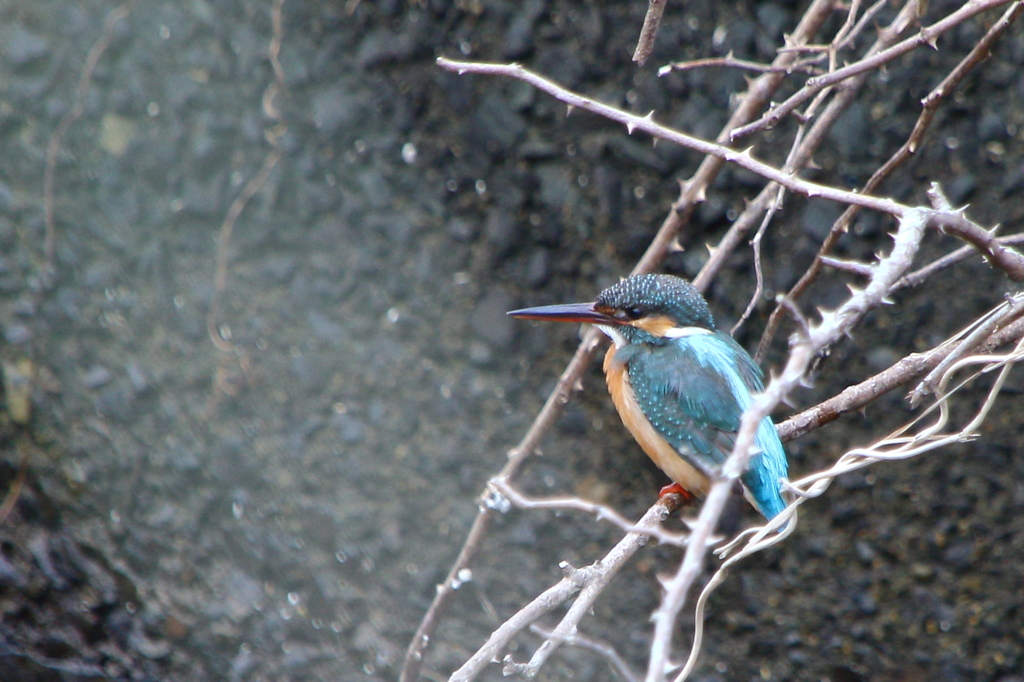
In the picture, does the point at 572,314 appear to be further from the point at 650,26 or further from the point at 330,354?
the point at 330,354

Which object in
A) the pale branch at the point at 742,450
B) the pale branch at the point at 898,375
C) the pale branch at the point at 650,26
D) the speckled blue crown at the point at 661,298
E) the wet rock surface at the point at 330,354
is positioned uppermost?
the pale branch at the point at 650,26

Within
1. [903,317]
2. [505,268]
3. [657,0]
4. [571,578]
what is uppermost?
[657,0]

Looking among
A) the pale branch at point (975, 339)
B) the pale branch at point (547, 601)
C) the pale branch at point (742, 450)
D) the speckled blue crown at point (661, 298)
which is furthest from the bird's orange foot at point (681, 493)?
the pale branch at point (742, 450)

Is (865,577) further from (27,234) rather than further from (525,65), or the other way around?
(27,234)

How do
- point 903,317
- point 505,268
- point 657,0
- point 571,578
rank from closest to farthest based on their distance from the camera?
point 571,578 → point 657,0 → point 903,317 → point 505,268

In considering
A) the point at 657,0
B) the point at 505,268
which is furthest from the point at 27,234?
the point at 657,0

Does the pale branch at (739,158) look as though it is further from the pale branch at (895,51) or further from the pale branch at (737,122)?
the pale branch at (737,122)

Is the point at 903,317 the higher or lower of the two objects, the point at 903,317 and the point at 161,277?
the higher
